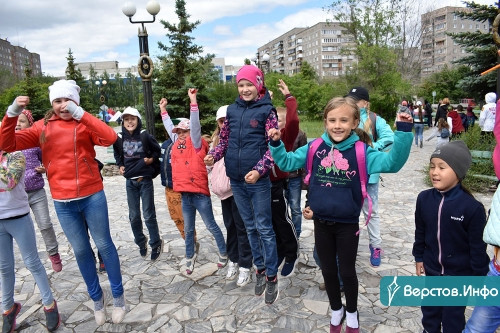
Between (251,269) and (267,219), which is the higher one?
(267,219)

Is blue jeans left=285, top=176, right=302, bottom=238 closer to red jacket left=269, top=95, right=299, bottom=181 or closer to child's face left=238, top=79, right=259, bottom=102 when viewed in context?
red jacket left=269, top=95, right=299, bottom=181

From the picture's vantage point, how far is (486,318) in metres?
2.26

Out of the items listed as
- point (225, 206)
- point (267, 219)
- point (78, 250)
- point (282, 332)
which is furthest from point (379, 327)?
point (78, 250)

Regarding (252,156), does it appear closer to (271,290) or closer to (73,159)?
(271,290)

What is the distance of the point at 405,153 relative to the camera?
7.95ft

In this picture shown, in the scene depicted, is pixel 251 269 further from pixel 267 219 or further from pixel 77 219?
pixel 77 219

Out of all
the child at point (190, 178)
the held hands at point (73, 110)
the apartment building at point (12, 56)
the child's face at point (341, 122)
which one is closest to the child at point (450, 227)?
the child's face at point (341, 122)

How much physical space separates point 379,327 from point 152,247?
2.91 metres

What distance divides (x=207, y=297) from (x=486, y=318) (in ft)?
8.20

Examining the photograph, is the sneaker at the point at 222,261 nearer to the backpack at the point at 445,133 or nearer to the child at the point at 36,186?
the child at the point at 36,186

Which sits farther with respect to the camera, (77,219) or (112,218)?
(112,218)

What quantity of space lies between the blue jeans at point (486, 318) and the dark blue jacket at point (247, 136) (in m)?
1.89

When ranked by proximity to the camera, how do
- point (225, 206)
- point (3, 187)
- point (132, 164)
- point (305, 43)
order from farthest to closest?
point (305, 43) < point (132, 164) < point (225, 206) < point (3, 187)

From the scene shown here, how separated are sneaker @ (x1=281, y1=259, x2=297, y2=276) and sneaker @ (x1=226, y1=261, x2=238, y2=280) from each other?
21.5 inches
